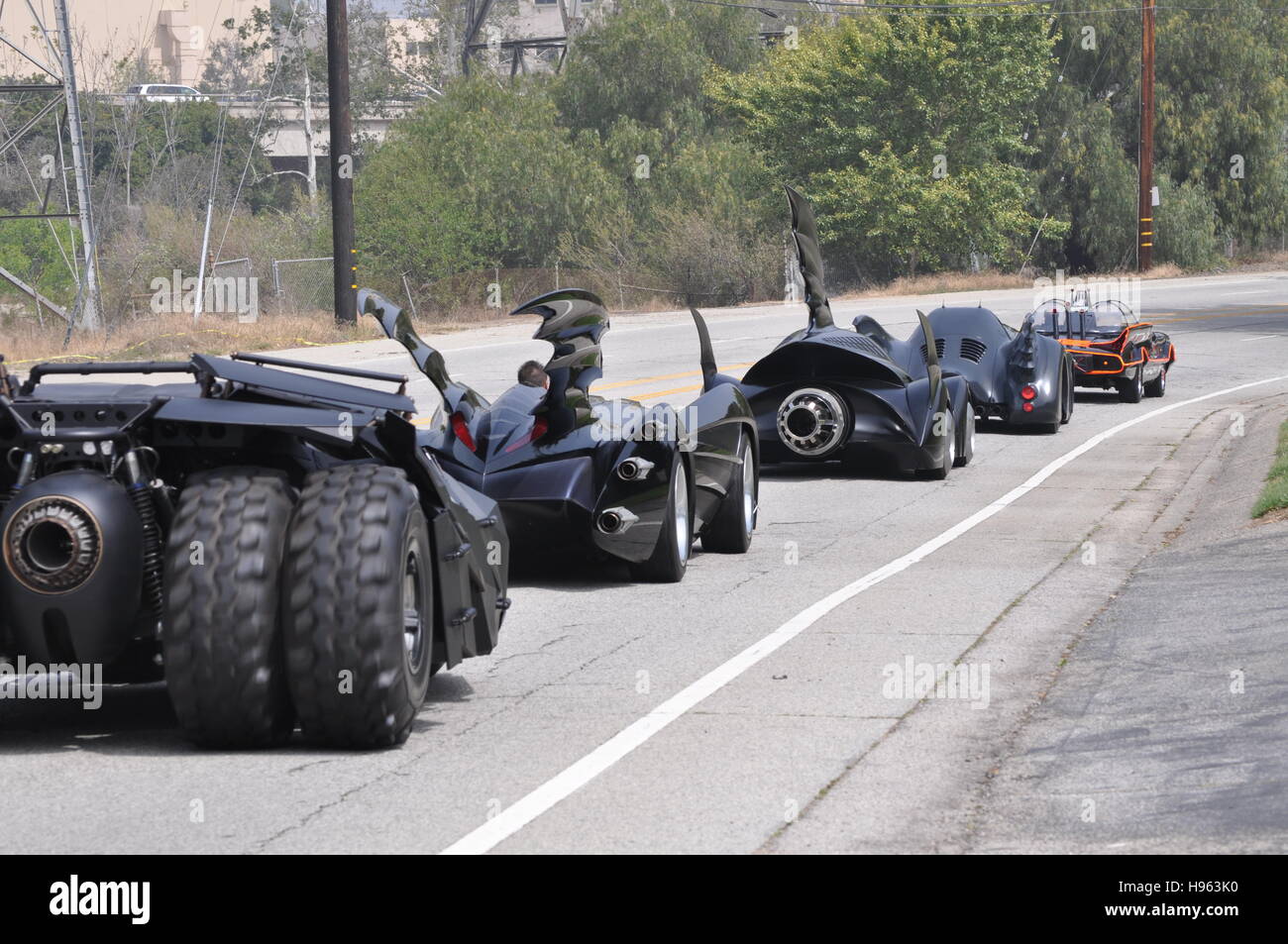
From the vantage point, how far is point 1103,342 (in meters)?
26.5

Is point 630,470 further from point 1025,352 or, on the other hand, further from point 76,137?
point 76,137

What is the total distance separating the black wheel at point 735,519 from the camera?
12414mm

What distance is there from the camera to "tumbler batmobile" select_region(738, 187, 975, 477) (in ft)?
54.5

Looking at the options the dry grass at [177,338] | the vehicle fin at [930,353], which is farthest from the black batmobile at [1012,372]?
the dry grass at [177,338]

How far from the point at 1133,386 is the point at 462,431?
17.7 metres

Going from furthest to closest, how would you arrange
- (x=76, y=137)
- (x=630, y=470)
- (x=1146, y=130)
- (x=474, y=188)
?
(x=1146, y=130) → (x=474, y=188) → (x=76, y=137) → (x=630, y=470)

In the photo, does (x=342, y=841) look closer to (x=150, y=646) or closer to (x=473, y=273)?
(x=150, y=646)

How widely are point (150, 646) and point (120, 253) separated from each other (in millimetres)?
44446

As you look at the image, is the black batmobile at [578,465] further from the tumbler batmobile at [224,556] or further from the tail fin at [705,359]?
the tumbler batmobile at [224,556]

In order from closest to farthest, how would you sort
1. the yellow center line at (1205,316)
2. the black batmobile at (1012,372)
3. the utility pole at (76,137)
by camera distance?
the black batmobile at (1012,372), the utility pole at (76,137), the yellow center line at (1205,316)

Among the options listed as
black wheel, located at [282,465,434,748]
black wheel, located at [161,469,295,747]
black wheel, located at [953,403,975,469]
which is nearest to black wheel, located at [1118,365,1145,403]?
black wheel, located at [953,403,975,469]

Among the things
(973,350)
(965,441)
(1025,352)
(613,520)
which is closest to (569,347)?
(613,520)

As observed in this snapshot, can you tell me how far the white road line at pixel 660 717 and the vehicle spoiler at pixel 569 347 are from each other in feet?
5.97
